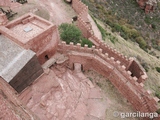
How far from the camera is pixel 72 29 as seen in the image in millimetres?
22141

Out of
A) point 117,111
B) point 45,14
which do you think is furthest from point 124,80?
point 45,14

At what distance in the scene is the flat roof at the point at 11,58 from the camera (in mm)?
13602

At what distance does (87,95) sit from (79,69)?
3763 millimetres

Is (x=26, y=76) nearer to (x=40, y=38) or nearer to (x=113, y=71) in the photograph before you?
(x=40, y=38)

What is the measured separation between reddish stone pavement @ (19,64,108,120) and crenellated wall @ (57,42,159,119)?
75.3 inches

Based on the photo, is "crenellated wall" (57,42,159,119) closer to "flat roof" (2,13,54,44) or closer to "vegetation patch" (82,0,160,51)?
"flat roof" (2,13,54,44)

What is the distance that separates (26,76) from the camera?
48.2ft

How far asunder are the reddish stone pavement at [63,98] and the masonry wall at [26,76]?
2.27ft

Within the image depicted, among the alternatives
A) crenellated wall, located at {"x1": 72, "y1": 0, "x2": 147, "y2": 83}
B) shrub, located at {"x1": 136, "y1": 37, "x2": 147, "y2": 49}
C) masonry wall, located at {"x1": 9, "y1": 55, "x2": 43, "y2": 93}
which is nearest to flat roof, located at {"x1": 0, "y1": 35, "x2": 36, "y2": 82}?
masonry wall, located at {"x1": 9, "y1": 55, "x2": 43, "y2": 93}

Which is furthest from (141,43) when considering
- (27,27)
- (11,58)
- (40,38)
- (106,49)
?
(11,58)

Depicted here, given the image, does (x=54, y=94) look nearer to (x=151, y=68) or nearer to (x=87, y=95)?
(x=87, y=95)

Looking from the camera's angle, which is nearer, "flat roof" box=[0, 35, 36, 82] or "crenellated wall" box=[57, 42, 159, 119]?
"flat roof" box=[0, 35, 36, 82]

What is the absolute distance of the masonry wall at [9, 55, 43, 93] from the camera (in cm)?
1391

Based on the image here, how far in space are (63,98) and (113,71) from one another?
20.0 feet
